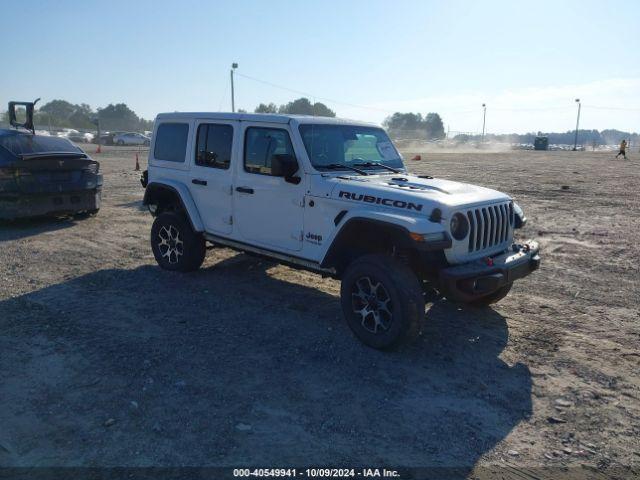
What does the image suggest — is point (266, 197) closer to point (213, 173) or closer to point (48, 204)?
point (213, 173)

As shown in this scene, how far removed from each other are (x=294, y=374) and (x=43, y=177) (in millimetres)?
6912

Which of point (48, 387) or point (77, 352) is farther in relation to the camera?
point (77, 352)

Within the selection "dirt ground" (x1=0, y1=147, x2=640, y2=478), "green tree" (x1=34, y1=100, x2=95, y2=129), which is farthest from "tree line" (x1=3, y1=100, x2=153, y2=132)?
"dirt ground" (x1=0, y1=147, x2=640, y2=478)

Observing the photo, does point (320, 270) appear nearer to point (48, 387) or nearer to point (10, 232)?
point (48, 387)

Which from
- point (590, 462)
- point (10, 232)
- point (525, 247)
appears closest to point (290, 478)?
point (590, 462)

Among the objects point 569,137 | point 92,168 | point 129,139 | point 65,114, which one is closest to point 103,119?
point 65,114

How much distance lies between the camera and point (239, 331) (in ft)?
16.0

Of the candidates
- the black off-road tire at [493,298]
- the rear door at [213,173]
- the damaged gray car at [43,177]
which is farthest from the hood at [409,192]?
the damaged gray car at [43,177]

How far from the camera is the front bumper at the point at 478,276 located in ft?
13.7

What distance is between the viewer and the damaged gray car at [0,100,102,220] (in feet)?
27.7

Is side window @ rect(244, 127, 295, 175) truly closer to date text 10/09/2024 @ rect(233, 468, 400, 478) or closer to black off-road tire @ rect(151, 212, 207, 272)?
black off-road tire @ rect(151, 212, 207, 272)

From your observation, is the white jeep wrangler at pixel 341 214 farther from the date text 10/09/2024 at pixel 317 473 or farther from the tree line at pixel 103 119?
the tree line at pixel 103 119

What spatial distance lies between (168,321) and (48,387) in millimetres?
1422

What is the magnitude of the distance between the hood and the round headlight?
0.11m
